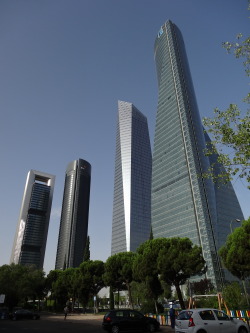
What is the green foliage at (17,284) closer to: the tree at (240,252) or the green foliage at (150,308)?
the green foliage at (150,308)

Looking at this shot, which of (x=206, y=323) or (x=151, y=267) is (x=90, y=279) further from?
(x=206, y=323)

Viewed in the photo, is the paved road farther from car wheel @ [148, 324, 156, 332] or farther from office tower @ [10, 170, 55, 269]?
office tower @ [10, 170, 55, 269]

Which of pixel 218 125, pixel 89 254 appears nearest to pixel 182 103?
→ pixel 89 254

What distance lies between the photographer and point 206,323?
547 inches

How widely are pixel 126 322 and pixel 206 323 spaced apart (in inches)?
312

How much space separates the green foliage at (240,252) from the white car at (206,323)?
10944 millimetres

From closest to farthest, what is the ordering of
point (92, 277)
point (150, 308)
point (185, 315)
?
point (185, 315), point (150, 308), point (92, 277)

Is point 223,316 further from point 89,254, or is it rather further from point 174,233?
point 174,233

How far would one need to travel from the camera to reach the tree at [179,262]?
32906 millimetres

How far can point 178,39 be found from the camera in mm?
192000

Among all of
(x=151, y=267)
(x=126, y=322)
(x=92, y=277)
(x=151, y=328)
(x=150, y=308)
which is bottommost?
(x=151, y=328)

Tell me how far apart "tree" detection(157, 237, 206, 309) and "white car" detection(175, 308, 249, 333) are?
59.3 ft

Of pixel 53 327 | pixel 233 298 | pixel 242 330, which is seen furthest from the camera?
pixel 233 298

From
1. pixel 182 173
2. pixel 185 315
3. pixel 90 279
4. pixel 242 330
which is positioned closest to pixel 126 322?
pixel 185 315
